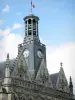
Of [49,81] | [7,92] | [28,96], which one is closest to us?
[7,92]

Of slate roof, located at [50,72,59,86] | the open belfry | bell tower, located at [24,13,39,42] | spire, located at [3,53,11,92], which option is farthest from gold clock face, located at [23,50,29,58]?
spire, located at [3,53,11,92]

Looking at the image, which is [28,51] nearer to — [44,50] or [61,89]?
[44,50]

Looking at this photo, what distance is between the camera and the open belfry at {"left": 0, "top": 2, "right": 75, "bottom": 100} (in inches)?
2334

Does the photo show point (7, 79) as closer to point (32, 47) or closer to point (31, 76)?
point (31, 76)

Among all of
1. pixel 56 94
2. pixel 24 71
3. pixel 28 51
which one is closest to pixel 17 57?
pixel 24 71

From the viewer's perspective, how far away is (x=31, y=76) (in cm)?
6512

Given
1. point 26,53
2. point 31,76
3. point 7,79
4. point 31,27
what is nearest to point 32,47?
point 26,53

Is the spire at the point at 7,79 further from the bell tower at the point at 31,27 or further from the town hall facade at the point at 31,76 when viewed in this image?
the bell tower at the point at 31,27

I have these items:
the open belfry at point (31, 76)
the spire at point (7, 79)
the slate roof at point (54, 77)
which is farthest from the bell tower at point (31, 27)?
the spire at point (7, 79)

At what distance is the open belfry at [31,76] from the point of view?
59.3 m

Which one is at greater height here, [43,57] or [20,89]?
[43,57]

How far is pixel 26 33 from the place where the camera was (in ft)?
238

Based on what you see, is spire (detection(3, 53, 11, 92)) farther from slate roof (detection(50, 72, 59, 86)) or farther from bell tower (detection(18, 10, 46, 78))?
slate roof (detection(50, 72, 59, 86))

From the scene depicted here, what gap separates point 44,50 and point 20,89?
596 inches
